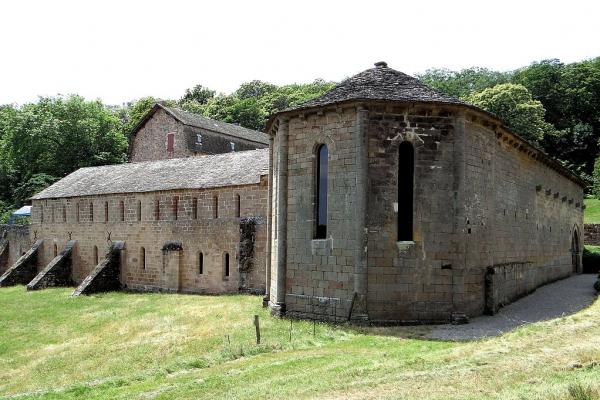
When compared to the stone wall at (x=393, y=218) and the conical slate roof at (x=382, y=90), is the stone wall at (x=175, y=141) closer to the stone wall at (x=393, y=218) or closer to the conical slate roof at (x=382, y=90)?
the conical slate roof at (x=382, y=90)

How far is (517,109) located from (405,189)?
39.5 m

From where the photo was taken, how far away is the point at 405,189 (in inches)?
637

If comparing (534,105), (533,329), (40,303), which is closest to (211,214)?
(40,303)

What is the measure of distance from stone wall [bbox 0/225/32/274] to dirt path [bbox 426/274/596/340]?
34.0 meters

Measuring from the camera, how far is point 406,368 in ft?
33.1

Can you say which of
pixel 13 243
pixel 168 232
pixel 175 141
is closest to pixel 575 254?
pixel 168 232

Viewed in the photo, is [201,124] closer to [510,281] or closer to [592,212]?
[510,281]

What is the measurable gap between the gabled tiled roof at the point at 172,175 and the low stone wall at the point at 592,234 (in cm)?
2755

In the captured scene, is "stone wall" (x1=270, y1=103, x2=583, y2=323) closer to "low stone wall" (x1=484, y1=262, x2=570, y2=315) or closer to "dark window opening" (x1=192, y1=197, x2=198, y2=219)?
"low stone wall" (x1=484, y1=262, x2=570, y2=315)

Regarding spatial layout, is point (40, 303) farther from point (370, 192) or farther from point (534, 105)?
point (534, 105)

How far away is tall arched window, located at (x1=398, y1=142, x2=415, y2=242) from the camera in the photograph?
1606 centimetres

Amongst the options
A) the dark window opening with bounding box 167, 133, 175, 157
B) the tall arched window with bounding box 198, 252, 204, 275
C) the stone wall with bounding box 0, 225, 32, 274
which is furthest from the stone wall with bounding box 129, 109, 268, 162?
the tall arched window with bounding box 198, 252, 204, 275

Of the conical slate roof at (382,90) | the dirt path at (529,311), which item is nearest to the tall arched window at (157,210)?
the conical slate roof at (382,90)

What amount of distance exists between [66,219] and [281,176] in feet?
76.3
